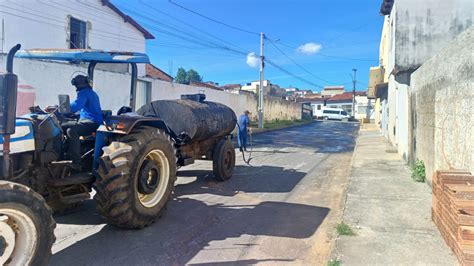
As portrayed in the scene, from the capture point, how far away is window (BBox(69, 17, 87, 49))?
19.5 metres

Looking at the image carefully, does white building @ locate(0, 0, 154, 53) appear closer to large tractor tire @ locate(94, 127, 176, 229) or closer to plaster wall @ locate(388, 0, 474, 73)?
large tractor tire @ locate(94, 127, 176, 229)

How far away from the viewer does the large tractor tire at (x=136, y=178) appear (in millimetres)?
4570

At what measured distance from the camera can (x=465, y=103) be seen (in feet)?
16.7

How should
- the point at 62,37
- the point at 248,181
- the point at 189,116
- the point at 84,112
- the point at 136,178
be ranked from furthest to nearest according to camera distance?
the point at 62,37, the point at 248,181, the point at 189,116, the point at 84,112, the point at 136,178

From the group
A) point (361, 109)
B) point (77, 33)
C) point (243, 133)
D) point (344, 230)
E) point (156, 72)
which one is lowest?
point (344, 230)

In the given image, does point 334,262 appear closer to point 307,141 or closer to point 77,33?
point 307,141

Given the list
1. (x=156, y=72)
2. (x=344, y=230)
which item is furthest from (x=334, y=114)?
(x=344, y=230)

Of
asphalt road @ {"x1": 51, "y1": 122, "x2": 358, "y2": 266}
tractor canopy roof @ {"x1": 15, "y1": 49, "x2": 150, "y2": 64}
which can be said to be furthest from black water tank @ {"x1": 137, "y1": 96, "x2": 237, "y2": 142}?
tractor canopy roof @ {"x1": 15, "y1": 49, "x2": 150, "y2": 64}

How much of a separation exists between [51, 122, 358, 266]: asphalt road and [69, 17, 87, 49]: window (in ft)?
48.0

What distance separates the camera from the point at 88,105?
515 centimetres

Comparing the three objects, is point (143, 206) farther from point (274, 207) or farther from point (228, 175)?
point (228, 175)

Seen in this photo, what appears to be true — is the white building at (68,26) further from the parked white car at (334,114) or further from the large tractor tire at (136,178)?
the parked white car at (334,114)

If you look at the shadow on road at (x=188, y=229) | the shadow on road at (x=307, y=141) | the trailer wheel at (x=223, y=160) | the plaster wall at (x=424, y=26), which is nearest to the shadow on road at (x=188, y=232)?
the shadow on road at (x=188, y=229)

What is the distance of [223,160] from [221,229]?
3.30 metres
